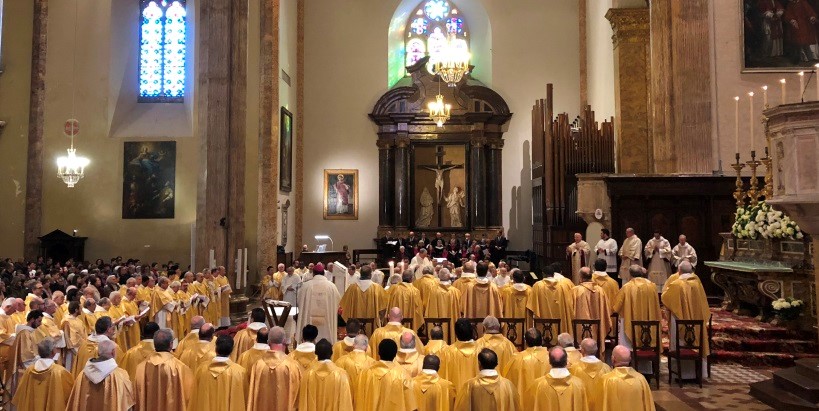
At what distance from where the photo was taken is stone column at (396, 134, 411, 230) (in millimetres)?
23312

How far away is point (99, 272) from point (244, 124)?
4.63 meters

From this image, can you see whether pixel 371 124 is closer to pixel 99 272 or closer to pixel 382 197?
pixel 382 197

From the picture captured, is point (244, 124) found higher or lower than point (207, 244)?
higher

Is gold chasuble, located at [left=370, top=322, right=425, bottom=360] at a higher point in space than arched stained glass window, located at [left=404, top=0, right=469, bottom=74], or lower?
lower

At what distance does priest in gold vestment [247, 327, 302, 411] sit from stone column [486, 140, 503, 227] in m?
17.6

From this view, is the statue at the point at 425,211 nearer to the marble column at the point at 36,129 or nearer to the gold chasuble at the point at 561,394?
the marble column at the point at 36,129

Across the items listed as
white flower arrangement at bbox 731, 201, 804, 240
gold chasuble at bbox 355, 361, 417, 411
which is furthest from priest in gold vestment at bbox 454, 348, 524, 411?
white flower arrangement at bbox 731, 201, 804, 240

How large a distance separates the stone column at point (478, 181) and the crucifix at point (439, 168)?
64cm

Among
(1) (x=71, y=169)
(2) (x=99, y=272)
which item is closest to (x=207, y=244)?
(2) (x=99, y=272)

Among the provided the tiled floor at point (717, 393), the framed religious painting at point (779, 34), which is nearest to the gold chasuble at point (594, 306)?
the tiled floor at point (717, 393)

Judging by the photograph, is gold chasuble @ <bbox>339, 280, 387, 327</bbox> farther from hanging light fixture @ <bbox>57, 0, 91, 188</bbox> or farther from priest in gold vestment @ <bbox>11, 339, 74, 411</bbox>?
hanging light fixture @ <bbox>57, 0, 91, 188</bbox>

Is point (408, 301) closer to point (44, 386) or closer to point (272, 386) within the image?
point (272, 386)

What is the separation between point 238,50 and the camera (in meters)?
15.7

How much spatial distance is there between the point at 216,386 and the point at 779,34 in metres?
14.6
